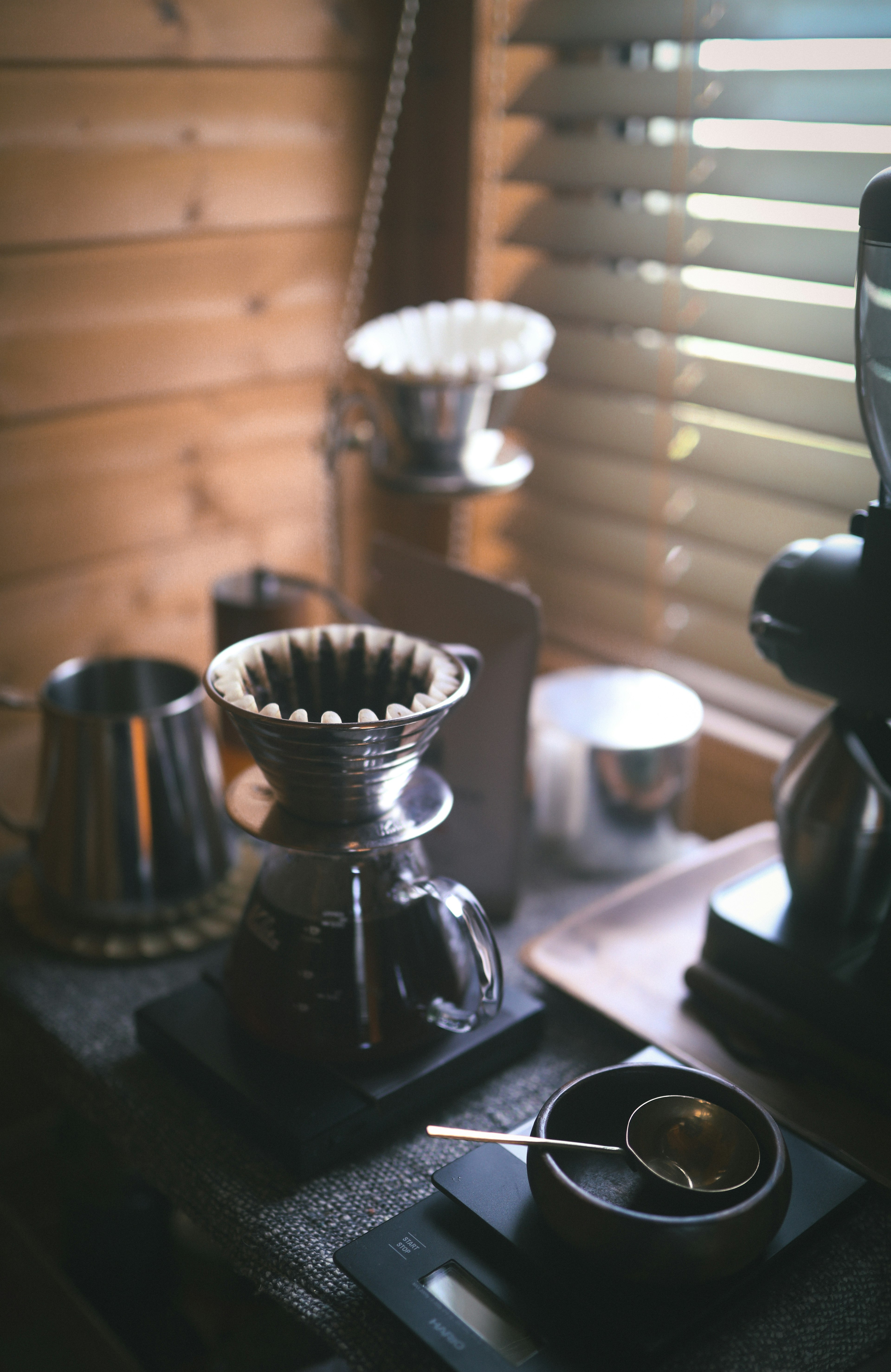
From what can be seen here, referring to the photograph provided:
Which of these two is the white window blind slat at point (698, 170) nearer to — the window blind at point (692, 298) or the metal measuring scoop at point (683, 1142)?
the window blind at point (692, 298)

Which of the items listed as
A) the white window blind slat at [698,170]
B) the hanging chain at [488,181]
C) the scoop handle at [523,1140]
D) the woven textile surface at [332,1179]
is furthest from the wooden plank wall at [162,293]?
the scoop handle at [523,1140]

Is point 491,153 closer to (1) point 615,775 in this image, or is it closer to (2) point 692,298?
(2) point 692,298

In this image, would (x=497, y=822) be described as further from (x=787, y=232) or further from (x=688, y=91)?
(x=688, y=91)

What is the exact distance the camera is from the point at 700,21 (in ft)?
3.54

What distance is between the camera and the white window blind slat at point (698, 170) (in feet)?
3.32

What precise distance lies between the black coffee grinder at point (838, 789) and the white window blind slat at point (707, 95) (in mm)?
335

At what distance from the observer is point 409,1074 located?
2.61ft

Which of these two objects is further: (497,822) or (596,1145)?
(497,822)

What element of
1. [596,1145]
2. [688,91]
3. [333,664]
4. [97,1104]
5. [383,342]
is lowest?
[97,1104]

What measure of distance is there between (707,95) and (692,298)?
18 centimetres

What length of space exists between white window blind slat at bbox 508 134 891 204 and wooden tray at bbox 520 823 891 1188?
1.84ft

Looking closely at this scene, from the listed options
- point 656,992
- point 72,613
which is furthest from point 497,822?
point 72,613

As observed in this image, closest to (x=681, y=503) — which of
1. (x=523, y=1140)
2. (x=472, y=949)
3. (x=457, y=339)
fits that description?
(x=457, y=339)

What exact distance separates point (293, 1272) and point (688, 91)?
1010mm
